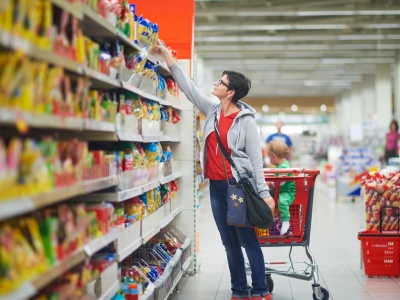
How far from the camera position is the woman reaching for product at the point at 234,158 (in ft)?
16.2

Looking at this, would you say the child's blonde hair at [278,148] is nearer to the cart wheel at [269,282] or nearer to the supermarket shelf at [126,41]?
the cart wheel at [269,282]

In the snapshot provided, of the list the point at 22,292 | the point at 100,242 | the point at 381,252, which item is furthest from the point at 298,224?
the point at 22,292

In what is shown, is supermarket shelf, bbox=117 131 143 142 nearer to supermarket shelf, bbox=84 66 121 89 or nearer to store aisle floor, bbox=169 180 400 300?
supermarket shelf, bbox=84 66 121 89

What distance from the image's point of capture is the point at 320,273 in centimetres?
667

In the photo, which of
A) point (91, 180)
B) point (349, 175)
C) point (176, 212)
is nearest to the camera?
point (91, 180)

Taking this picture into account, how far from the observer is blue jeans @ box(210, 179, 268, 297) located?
5000 millimetres

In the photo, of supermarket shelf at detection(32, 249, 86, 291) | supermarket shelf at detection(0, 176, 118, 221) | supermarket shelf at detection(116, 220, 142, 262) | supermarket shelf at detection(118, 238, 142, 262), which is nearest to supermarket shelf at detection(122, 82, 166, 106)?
supermarket shelf at detection(0, 176, 118, 221)

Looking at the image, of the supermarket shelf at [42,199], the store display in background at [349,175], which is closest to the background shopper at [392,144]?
the store display in background at [349,175]

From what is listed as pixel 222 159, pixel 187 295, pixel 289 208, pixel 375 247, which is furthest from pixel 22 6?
pixel 375 247

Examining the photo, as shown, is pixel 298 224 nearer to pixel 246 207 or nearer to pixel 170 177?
pixel 246 207

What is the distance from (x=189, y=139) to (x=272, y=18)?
12.7m

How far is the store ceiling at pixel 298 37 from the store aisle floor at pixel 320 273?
21.5ft

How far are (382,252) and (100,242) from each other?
3.87 metres

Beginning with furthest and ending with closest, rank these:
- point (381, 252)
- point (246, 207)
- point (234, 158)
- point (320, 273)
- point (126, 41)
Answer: point (320, 273), point (381, 252), point (234, 158), point (246, 207), point (126, 41)
